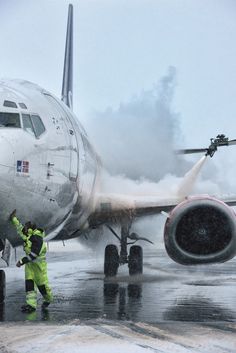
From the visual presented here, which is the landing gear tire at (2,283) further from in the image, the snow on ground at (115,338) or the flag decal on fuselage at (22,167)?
the snow on ground at (115,338)

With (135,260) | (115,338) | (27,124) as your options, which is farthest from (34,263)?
(135,260)

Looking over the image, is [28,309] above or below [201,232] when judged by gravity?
below

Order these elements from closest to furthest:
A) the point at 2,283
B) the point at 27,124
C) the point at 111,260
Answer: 1. the point at 27,124
2. the point at 2,283
3. the point at 111,260

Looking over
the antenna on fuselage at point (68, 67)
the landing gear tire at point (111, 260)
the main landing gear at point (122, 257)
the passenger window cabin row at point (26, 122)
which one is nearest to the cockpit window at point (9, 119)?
the passenger window cabin row at point (26, 122)

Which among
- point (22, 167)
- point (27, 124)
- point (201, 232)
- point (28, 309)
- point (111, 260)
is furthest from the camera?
point (111, 260)

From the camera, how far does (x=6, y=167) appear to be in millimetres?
7207

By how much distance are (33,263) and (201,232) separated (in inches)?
130

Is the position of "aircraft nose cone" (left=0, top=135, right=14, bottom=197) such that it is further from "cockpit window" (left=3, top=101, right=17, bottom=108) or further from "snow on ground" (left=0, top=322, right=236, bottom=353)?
"snow on ground" (left=0, top=322, right=236, bottom=353)

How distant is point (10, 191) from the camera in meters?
7.34

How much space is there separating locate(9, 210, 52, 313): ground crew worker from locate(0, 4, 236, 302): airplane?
17cm

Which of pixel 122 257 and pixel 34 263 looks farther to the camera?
pixel 122 257

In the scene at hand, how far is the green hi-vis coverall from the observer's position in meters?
8.13

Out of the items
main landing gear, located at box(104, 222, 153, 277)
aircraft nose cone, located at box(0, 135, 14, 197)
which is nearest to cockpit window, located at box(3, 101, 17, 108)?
aircraft nose cone, located at box(0, 135, 14, 197)

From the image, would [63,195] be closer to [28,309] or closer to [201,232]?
[28,309]
